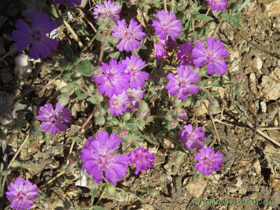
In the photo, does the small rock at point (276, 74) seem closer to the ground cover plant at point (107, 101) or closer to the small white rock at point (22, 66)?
the ground cover plant at point (107, 101)

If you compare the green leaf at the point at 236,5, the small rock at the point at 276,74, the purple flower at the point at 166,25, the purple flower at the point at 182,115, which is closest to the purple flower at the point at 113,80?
the purple flower at the point at 166,25

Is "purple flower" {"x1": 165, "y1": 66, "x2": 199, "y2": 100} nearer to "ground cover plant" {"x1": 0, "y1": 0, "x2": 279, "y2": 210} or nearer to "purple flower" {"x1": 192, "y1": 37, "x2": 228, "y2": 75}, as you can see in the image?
"ground cover plant" {"x1": 0, "y1": 0, "x2": 279, "y2": 210}

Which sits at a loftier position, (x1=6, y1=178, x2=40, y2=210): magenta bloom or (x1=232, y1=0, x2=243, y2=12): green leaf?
(x1=232, y1=0, x2=243, y2=12): green leaf

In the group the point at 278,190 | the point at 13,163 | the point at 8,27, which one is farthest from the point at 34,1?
the point at 278,190

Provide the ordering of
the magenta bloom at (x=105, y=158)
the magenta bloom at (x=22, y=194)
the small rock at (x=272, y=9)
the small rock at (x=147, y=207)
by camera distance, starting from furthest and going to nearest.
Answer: the small rock at (x=272, y=9)
the small rock at (x=147, y=207)
the magenta bloom at (x=22, y=194)
the magenta bloom at (x=105, y=158)

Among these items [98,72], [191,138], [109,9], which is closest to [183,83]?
[191,138]

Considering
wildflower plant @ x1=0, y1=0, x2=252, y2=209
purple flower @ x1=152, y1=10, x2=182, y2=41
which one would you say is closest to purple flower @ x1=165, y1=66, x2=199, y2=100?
wildflower plant @ x1=0, y1=0, x2=252, y2=209

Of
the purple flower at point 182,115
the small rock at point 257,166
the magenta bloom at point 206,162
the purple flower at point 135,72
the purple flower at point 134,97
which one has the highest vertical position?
the purple flower at point 135,72

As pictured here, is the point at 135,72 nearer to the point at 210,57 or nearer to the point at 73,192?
the point at 210,57
